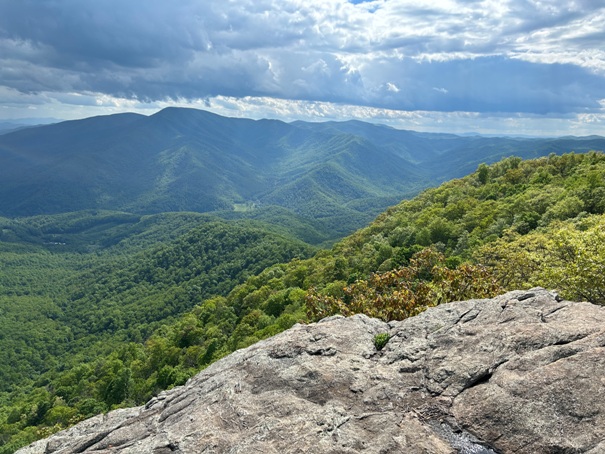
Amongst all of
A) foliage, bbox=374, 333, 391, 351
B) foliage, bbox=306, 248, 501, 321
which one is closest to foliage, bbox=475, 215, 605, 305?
foliage, bbox=306, 248, 501, 321

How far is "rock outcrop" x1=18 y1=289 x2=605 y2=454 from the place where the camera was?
58.2 feet

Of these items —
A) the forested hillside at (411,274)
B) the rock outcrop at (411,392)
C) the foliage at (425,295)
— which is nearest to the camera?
the rock outcrop at (411,392)

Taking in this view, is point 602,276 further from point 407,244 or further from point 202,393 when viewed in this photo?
point 407,244

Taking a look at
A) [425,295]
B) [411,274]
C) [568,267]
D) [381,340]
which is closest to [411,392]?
[381,340]

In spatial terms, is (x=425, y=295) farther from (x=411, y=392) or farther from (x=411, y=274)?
(x=411, y=392)

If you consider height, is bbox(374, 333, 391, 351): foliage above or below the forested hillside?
above

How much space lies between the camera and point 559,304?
24688 mm

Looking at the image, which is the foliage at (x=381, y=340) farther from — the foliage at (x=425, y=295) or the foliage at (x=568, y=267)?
the foliage at (x=568, y=267)

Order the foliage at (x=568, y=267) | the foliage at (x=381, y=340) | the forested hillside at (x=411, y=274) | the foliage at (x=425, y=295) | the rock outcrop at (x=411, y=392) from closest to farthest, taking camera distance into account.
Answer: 1. the rock outcrop at (x=411, y=392)
2. the foliage at (x=381, y=340)
3. the foliage at (x=568, y=267)
4. the foliage at (x=425, y=295)
5. the forested hillside at (x=411, y=274)

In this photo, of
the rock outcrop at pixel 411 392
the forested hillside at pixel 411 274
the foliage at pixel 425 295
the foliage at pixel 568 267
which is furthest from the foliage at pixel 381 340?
the foliage at pixel 568 267

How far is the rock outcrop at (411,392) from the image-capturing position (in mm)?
17750

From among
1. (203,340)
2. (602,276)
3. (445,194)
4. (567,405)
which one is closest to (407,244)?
(445,194)

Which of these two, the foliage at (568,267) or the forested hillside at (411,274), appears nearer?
the foliage at (568,267)

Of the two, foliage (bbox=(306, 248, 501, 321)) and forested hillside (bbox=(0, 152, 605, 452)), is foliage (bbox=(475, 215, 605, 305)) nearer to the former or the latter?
forested hillside (bbox=(0, 152, 605, 452))
